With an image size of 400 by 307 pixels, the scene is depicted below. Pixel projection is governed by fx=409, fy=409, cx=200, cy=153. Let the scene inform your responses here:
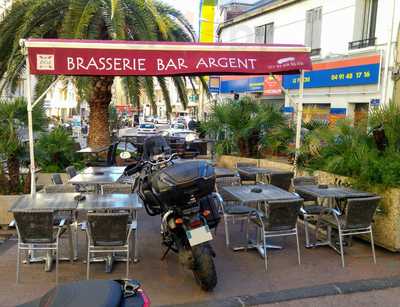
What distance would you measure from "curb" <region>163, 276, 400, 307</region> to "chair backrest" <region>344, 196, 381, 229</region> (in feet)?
2.31

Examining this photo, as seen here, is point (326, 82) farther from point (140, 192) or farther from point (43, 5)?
point (140, 192)

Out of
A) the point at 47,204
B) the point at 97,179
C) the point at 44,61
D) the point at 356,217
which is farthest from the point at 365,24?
the point at 47,204

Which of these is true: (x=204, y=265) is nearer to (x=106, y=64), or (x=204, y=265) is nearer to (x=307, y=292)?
(x=307, y=292)

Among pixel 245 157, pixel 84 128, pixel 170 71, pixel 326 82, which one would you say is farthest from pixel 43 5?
pixel 84 128

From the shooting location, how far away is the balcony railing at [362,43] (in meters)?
13.6

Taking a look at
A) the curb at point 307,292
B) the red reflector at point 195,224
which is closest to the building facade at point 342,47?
the curb at point 307,292

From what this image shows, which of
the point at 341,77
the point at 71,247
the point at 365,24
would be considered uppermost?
the point at 365,24

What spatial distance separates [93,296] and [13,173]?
5713 millimetres

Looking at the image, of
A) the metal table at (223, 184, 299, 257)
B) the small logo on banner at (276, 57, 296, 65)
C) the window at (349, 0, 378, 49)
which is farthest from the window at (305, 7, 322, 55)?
the metal table at (223, 184, 299, 257)

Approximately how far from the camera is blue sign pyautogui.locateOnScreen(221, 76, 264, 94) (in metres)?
21.3

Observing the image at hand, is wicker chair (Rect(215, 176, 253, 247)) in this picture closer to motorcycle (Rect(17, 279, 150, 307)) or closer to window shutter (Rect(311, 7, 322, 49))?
motorcycle (Rect(17, 279, 150, 307))

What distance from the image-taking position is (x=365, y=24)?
1414 cm

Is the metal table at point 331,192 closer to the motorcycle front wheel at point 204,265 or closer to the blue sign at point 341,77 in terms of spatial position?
the motorcycle front wheel at point 204,265

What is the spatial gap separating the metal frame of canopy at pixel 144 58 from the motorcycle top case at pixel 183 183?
253cm
